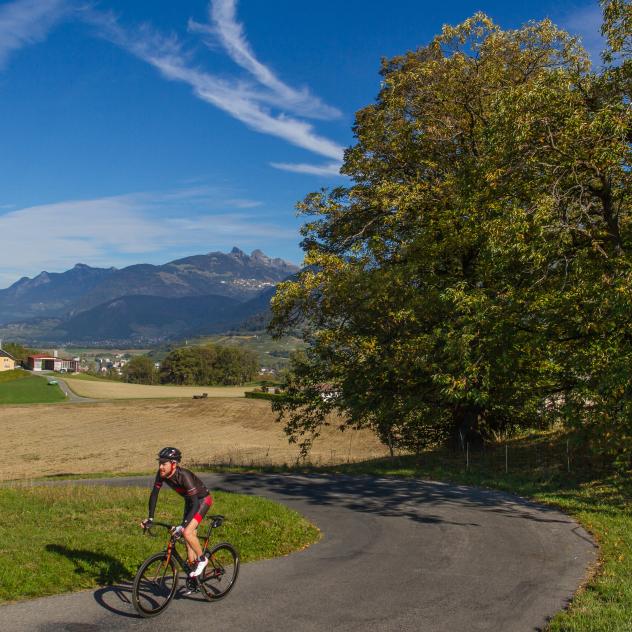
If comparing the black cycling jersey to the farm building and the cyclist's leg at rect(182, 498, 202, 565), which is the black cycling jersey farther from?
the farm building

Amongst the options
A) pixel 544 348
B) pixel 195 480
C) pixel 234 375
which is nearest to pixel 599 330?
pixel 544 348

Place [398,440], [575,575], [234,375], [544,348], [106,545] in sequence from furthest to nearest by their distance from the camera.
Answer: [234,375] → [398,440] → [544,348] → [106,545] → [575,575]

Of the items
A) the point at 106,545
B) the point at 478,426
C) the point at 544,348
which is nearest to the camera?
the point at 106,545

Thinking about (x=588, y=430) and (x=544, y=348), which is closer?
(x=588, y=430)

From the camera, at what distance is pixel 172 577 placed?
31.5 ft

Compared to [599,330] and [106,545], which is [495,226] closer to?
[599,330]

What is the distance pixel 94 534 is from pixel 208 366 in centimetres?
16794

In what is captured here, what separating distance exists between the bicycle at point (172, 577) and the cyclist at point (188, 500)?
0.48 feet

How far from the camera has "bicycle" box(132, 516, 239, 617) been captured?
30.2 feet

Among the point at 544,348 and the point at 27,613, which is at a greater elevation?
the point at 544,348

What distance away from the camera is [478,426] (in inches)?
1086

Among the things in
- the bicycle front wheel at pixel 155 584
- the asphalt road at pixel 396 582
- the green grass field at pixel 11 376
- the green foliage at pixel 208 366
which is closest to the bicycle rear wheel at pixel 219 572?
the asphalt road at pixel 396 582

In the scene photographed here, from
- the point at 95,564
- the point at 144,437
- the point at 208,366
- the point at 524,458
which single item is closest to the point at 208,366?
the point at 208,366

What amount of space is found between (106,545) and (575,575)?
8.83 meters
